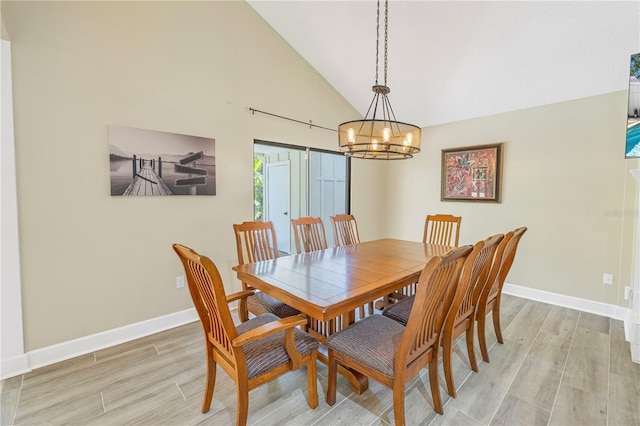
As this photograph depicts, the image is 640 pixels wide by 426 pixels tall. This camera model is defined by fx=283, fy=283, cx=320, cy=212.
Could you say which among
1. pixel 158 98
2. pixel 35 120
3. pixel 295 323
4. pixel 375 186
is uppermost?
pixel 158 98

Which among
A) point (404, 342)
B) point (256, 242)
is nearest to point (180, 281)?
point (256, 242)

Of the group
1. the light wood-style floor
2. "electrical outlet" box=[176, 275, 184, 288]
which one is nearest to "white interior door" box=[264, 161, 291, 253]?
"electrical outlet" box=[176, 275, 184, 288]

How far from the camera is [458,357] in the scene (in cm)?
230

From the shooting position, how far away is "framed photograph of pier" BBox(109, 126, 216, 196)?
2.47m

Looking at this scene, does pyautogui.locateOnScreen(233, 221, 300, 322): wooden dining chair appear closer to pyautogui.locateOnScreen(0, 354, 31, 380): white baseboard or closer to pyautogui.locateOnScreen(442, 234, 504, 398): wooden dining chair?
pyautogui.locateOnScreen(442, 234, 504, 398): wooden dining chair

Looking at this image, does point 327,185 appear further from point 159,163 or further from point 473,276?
point 473,276

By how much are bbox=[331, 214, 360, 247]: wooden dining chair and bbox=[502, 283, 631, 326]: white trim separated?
2.29 m

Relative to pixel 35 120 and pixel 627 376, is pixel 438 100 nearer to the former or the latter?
pixel 627 376

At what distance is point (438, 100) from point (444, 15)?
129 centimetres

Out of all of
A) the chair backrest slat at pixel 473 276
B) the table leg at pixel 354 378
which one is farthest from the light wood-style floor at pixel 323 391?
the chair backrest slat at pixel 473 276

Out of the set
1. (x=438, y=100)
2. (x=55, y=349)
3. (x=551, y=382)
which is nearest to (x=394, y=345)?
(x=551, y=382)

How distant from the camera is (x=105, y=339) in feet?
8.07

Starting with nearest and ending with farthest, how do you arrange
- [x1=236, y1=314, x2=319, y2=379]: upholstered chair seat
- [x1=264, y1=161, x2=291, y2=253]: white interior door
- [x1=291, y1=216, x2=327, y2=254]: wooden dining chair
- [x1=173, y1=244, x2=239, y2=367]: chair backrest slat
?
[x1=173, y1=244, x2=239, y2=367]: chair backrest slat, [x1=236, y1=314, x2=319, y2=379]: upholstered chair seat, [x1=291, y1=216, x2=327, y2=254]: wooden dining chair, [x1=264, y1=161, x2=291, y2=253]: white interior door

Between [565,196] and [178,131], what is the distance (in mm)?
4370
